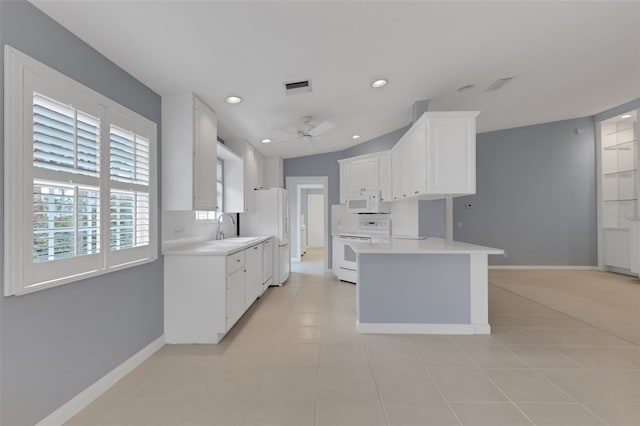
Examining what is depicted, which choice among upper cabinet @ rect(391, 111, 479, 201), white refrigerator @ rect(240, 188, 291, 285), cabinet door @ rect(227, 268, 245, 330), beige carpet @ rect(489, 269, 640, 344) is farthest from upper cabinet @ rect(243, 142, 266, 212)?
beige carpet @ rect(489, 269, 640, 344)

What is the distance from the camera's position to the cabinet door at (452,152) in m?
2.76

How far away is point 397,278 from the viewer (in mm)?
2891

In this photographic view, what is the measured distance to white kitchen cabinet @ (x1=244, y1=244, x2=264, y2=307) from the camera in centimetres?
333

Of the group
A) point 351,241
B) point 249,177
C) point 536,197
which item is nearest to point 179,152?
point 249,177

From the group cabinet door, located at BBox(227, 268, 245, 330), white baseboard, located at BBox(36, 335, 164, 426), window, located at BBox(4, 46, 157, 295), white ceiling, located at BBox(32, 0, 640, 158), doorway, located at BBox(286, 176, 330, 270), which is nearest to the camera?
window, located at BBox(4, 46, 157, 295)

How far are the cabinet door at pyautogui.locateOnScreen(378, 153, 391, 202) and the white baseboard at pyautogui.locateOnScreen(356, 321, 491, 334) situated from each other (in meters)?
2.22

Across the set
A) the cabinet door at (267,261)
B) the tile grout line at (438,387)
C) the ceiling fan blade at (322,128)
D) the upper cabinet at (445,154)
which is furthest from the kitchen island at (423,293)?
the cabinet door at (267,261)

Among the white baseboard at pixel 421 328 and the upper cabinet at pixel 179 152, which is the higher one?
the upper cabinet at pixel 179 152

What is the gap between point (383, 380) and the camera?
78.7 inches

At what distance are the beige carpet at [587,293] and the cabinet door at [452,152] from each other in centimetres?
216

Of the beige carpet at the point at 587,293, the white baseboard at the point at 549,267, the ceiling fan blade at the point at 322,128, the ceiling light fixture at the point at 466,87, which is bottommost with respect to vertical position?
the beige carpet at the point at 587,293

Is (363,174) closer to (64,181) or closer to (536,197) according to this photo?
(536,197)

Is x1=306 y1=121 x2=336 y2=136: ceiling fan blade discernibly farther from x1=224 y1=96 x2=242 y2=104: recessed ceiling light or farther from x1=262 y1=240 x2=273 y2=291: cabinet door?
x1=262 y1=240 x2=273 y2=291: cabinet door

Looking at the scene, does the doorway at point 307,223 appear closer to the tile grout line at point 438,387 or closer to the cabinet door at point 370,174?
the cabinet door at point 370,174
